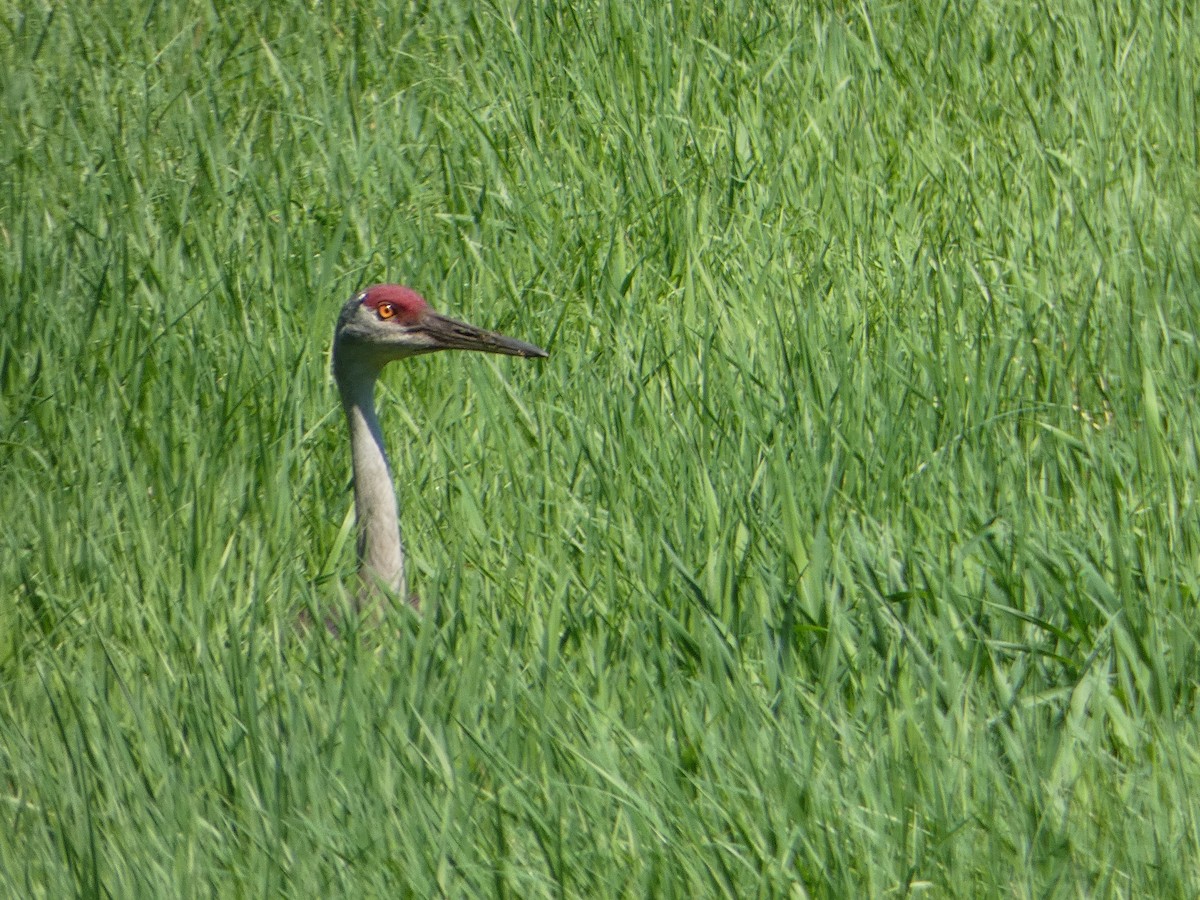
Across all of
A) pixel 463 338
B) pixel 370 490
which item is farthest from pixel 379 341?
pixel 370 490

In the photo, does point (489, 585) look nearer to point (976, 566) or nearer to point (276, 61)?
point (976, 566)

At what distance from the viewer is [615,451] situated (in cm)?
388

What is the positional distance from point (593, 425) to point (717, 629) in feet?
3.44

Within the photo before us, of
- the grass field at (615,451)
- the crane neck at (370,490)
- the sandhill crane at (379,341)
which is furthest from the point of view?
the sandhill crane at (379,341)

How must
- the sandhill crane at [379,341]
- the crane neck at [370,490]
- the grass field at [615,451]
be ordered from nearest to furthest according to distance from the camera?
the grass field at [615,451] < the crane neck at [370,490] < the sandhill crane at [379,341]

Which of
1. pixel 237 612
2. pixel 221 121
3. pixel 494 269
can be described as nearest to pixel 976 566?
pixel 237 612

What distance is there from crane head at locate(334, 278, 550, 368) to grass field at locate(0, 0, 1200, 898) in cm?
28

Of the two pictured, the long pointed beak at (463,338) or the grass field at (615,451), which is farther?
the long pointed beak at (463,338)

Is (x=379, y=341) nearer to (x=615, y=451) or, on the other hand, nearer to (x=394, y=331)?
(x=394, y=331)

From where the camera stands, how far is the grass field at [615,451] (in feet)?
8.77

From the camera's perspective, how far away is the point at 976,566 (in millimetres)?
3377

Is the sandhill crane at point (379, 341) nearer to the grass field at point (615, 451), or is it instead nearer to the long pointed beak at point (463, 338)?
the long pointed beak at point (463, 338)

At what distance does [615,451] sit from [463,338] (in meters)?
0.46

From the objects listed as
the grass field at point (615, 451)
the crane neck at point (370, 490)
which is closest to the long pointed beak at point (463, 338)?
the crane neck at point (370, 490)
